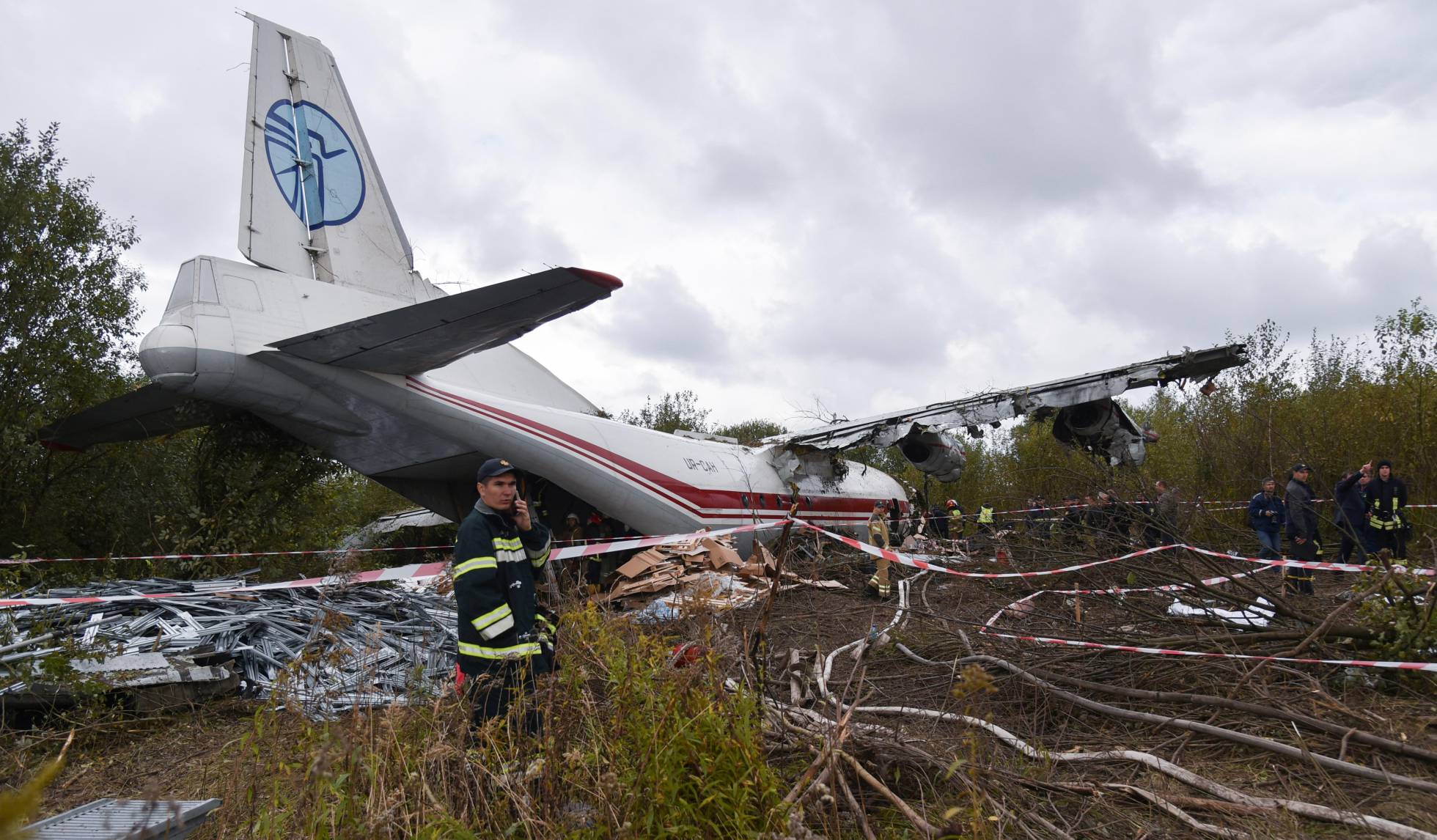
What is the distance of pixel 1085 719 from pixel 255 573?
8037mm

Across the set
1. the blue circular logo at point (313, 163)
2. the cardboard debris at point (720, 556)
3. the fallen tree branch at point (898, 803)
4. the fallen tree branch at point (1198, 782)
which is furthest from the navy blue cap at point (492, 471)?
the blue circular logo at point (313, 163)

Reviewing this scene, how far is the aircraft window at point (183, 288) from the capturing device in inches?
296

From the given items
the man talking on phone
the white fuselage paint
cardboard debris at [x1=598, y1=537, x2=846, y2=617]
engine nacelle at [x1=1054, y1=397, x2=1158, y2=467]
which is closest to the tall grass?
the man talking on phone

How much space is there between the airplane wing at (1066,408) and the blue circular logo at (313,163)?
27.1ft

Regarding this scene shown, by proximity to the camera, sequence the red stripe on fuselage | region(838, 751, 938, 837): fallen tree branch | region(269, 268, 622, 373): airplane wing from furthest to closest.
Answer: the red stripe on fuselage
region(269, 268, 622, 373): airplane wing
region(838, 751, 938, 837): fallen tree branch

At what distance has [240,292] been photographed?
7867 millimetres

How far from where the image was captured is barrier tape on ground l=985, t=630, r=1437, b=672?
12.7 feet

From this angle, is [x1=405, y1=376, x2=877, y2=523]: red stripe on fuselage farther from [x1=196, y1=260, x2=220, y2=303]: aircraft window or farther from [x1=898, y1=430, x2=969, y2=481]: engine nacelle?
[x1=196, y1=260, x2=220, y2=303]: aircraft window

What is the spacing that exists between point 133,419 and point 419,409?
3382 mm

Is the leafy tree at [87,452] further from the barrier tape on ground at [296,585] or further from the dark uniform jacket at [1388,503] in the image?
the dark uniform jacket at [1388,503]

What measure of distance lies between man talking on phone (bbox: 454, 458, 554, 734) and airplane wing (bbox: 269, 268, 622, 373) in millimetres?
2885

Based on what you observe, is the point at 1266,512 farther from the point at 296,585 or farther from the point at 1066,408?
the point at 296,585

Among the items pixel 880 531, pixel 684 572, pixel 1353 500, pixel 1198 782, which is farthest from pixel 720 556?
pixel 1353 500

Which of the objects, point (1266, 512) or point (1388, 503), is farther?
point (1266, 512)
